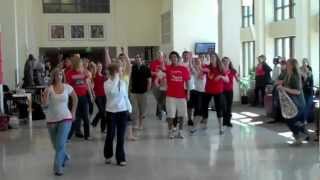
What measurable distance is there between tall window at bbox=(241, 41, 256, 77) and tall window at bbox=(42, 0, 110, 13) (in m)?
8.08

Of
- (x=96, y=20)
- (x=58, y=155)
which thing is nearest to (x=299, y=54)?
(x=96, y=20)

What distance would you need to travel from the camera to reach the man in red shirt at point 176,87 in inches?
434

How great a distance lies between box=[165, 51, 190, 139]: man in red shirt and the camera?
11.0 metres

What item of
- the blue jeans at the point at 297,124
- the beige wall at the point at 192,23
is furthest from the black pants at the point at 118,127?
the beige wall at the point at 192,23

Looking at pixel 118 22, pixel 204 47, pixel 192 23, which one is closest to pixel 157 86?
pixel 204 47

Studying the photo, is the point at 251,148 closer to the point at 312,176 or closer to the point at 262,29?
the point at 312,176

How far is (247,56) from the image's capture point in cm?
2909

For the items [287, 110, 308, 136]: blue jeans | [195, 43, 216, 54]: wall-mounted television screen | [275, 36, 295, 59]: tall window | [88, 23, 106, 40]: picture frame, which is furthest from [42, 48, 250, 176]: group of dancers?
[88, 23, 106, 40]: picture frame

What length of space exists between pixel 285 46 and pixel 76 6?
503 inches

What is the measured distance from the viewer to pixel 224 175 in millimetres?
7801

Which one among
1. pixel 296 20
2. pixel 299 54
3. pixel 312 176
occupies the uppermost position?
pixel 296 20

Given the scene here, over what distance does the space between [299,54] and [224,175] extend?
49.0 feet

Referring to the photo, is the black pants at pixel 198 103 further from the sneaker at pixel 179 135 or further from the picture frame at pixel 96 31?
the picture frame at pixel 96 31

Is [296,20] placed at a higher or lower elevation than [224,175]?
higher
